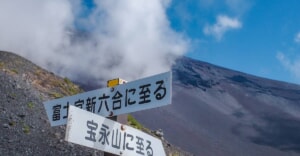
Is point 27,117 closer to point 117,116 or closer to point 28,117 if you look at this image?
point 28,117

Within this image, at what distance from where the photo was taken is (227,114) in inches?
1836

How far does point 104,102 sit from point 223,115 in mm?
43189

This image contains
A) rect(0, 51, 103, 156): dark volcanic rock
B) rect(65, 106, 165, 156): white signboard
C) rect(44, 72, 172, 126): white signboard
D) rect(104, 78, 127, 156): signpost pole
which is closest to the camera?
rect(65, 106, 165, 156): white signboard

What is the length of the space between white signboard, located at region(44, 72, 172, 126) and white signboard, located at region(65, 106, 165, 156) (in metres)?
0.15

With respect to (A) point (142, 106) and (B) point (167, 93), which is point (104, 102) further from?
(B) point (167, 93)

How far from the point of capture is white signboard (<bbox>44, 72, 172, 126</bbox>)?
2857mm

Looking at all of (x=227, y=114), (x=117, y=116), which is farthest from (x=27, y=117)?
(x=227, y=114)

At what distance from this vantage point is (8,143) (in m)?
9.36

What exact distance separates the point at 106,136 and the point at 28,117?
30.4 feet

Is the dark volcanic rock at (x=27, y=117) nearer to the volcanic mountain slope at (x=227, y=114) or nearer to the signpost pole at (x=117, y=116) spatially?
the signpost pole at (x=117, y=116)

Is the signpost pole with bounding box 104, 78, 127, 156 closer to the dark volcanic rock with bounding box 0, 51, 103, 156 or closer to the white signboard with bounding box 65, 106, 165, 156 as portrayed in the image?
the white signboard with bounding box 65, 106, 165, 156

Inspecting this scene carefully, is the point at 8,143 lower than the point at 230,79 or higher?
lower

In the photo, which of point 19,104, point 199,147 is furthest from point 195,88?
point 19,104

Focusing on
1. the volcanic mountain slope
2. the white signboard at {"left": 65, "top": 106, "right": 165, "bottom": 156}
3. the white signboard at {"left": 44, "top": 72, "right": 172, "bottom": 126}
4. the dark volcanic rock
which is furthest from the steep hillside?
the volcanic mountain slope
